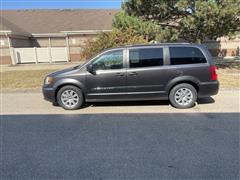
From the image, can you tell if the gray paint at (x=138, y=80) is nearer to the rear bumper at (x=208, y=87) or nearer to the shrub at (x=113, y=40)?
the rear bumper at (x=208, y=87)

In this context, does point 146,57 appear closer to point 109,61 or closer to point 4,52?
point 109,61

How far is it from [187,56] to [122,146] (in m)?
3.61

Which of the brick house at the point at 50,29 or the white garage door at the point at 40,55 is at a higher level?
the brick house at the point at 50,29

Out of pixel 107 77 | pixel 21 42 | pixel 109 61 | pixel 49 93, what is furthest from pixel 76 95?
pixel 21 42

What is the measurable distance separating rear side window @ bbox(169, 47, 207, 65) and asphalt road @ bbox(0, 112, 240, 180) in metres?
1.53

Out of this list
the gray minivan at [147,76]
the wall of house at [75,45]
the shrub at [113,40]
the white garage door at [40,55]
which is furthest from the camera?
the wall of house at [75,45]

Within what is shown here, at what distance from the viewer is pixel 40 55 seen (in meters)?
24.6

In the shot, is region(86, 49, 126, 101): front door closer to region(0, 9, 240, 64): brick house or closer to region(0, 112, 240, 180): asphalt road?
region(0, 112, 240, 180): asphalt road

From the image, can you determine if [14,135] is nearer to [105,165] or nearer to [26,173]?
[26,173]

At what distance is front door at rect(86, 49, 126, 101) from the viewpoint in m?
6.82

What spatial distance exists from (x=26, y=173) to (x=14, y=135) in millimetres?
1787

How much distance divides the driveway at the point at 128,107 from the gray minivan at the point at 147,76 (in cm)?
29

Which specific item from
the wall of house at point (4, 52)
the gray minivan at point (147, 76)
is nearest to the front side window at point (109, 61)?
the gray minivan at point (147, 76)

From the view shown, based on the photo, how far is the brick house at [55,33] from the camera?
2395 cm
